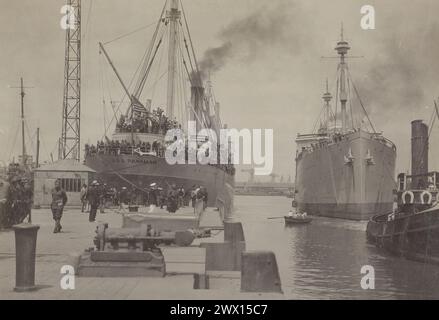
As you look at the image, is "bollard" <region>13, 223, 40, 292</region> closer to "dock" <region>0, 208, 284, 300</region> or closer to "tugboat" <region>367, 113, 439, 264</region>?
"dock" <region>0, 208, 284, 300</region>

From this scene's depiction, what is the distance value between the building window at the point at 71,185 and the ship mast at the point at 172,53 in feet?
37.4

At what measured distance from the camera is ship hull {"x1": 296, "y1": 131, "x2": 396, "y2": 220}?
42344 mm

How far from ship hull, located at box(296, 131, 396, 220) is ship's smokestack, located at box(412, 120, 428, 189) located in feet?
50.5

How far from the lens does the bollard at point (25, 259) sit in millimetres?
7402

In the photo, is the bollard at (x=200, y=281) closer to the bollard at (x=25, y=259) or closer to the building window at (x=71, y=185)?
Result: the bollard at (x=25, y=259)

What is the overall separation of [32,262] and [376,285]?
32.8 feet

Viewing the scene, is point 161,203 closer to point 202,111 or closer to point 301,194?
point 202,111

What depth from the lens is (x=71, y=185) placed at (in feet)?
93.5

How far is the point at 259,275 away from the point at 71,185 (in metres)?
22.8

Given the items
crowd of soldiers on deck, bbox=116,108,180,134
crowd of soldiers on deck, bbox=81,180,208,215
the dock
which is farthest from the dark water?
crowd of soldiers on deck, bbox=116,108,180,134

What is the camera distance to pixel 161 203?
31.2 meters

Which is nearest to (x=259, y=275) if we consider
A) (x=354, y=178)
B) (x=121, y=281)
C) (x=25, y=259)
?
(x=121, y=281)

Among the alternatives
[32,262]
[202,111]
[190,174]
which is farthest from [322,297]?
[202,111]

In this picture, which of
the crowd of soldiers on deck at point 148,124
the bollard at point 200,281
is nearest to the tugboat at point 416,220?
the bollard at point 200,281
